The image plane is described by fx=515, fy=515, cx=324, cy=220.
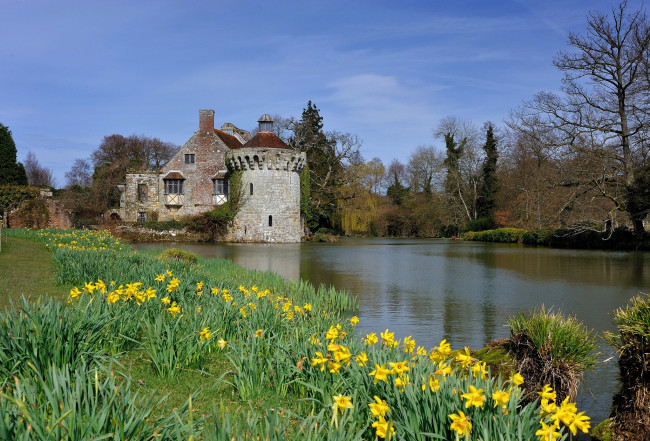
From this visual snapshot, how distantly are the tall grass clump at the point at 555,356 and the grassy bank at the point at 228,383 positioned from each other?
1.85 ft

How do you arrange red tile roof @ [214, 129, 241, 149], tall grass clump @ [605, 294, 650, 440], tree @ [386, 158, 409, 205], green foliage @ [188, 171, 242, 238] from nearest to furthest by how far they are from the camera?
tall grass clump @ [605, 294, 650, 440], green foliage @ [188, 171, 242, 238], red tile roof @ [214, 129, 241, 149], tree @ [386, 158, 409, 205]

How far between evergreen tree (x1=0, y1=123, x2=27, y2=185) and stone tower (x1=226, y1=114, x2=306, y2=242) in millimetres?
16592

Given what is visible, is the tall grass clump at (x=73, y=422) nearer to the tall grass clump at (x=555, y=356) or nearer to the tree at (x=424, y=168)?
the tall grass clump at (x=555, y=356)

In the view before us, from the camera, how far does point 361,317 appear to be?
377 inches

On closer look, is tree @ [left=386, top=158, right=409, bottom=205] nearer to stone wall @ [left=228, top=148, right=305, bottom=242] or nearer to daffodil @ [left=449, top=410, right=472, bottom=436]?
stone wall @ [left=228, top=148, right=305, bottom=242]

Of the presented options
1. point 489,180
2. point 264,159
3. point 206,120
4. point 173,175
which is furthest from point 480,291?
point 489,180

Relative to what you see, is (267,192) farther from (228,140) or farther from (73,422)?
(73,422)

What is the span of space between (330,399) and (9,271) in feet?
27.0

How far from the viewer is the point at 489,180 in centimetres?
4600

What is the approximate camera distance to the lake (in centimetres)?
824

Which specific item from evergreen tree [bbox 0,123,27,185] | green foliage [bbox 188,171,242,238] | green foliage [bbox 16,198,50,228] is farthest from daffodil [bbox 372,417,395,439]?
evergreen tree [bbox 0,123,27,185]

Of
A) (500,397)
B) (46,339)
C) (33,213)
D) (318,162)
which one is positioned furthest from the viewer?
(318,162)

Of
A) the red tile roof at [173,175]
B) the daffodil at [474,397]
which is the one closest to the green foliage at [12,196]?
the red tile roof at [173,175]

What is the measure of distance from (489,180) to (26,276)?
42.2m
